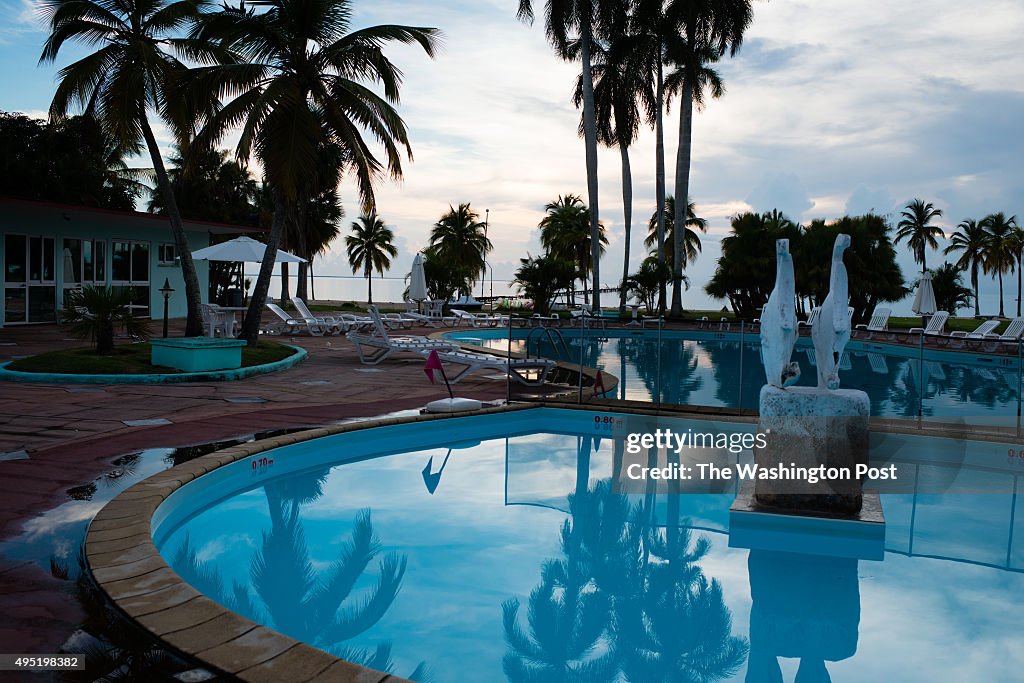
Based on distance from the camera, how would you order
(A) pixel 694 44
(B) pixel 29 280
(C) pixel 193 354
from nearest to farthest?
1. (C) pixel 193 354
2. (B) pixel 29 280
3. (A) pixel 694 44

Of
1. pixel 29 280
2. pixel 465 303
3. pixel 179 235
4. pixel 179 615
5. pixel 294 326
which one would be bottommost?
pixel 179 615

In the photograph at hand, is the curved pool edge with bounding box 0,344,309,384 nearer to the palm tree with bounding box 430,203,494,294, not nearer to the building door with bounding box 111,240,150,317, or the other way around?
the building door with bounding box 111,240,150,317

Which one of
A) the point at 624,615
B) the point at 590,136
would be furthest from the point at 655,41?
the point at 624,615

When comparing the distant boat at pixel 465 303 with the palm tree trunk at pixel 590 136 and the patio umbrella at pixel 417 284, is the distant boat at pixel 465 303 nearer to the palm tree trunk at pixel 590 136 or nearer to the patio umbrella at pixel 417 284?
the palm tree trunk at pixel 590 136

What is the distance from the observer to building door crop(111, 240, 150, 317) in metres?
22.7

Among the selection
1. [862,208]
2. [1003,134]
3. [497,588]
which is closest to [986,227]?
[862,208]

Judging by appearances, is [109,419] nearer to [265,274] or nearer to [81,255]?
[265,274]

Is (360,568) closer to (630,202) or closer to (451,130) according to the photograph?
(451,130)

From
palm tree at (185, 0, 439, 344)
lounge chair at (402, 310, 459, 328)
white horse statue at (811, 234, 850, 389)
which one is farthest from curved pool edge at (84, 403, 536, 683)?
lounge chair at (402, 310, 459, 328)

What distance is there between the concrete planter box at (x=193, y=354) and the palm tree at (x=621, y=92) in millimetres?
22965

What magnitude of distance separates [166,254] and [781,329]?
23.2m

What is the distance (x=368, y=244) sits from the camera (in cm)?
4916

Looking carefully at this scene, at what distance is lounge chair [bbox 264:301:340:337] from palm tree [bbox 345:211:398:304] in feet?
92.3

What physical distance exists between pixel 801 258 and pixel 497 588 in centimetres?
2710
